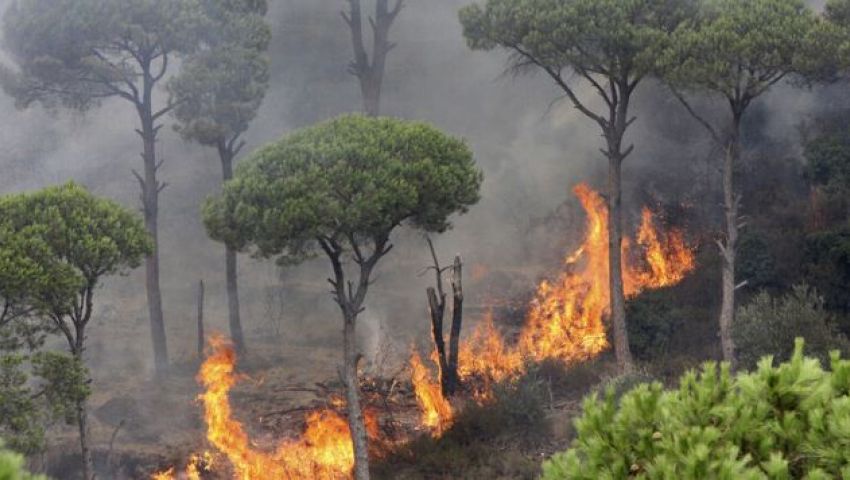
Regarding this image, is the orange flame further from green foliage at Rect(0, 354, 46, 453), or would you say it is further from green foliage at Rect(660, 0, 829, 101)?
green foliage at Rect(660, 0, 829, 101)

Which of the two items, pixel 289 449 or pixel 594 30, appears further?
pixel 594 30

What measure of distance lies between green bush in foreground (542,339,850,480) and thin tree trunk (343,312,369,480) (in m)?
13.6

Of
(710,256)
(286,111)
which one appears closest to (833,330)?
(710,256)

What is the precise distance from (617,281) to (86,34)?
723 inches

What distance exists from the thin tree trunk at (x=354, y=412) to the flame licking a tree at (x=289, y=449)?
5.89 ft

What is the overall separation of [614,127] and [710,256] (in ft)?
21.7

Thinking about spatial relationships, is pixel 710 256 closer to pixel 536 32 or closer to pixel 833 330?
pixel 833 330

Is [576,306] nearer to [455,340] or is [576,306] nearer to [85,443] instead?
[455,340]

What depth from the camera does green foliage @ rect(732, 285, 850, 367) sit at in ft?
63.4

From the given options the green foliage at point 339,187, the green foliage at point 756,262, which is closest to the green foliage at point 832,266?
the green foliage at point 756,262

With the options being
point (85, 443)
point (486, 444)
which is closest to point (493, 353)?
point (486, 444)

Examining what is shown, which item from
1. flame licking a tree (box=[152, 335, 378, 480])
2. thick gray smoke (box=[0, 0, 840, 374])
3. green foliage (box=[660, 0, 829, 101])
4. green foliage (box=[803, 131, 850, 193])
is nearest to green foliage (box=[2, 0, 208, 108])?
thick gray smoke (box=[0, 0, 840, 374])

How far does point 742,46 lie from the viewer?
69.4 feet

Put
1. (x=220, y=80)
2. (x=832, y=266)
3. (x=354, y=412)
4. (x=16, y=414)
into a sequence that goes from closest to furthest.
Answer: (x=16, y=414) → (x=354, y=412) → (x=832, y=266) → (x=220, y=80)
